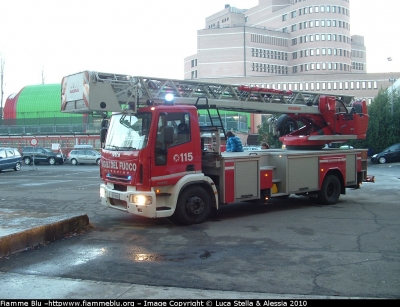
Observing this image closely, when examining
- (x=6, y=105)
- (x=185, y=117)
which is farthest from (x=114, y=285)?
(x=6, y=105)

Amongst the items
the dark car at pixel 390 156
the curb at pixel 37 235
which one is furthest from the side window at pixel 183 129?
the dark car at pixel 390 156

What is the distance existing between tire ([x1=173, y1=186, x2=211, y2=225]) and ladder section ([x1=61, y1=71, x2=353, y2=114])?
6.85 feet

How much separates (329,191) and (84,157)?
31552 millimetres

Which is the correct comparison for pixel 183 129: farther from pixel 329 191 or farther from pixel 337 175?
pixel 337 175

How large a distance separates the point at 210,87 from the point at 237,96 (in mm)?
842

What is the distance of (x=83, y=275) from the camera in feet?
20.2

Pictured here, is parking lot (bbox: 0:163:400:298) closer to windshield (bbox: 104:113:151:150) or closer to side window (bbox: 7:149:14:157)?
windshield (bbox: 104:113:151:150)

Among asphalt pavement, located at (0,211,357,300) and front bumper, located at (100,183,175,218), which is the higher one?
front bumper, located at (100,183,175,218)

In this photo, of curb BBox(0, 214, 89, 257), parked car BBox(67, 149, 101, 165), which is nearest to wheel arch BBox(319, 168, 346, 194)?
curb BBox(0, 214, 89, 257)

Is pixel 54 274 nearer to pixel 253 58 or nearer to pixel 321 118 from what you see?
pixel 321 118

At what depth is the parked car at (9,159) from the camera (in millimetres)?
29891

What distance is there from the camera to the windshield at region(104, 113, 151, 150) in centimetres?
924

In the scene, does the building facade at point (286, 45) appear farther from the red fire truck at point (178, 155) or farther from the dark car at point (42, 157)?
the red fire truck at point (178, 155)

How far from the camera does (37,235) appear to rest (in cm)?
791
